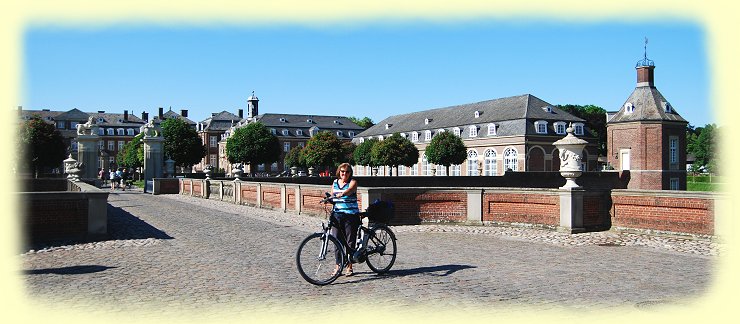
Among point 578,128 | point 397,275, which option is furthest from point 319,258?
point 578,128

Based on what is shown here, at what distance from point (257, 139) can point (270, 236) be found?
6275 cm

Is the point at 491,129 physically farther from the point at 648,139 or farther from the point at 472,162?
the point at 648,139

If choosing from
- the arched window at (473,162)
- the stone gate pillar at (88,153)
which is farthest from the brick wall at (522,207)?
the arched window at (473,162)

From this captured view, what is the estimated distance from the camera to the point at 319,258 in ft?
27.1

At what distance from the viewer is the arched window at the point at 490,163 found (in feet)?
228

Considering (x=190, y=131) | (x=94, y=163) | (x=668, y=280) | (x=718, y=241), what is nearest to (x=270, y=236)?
(x=668, y=280)

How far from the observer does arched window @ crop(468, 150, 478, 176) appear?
237 ft

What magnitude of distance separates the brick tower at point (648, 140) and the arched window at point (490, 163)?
14383mm

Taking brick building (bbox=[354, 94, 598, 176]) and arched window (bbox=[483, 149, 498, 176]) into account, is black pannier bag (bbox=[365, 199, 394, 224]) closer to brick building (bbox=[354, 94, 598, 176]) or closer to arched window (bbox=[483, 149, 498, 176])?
brick building (bbox=[354, 94, 598, 176])

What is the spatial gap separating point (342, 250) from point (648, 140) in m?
52.4

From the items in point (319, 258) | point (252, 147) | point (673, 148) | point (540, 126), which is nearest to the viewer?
point (319, 258)

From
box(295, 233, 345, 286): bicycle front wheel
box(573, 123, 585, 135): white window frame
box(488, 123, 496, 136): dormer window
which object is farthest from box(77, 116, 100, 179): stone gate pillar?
box(573, 123, 585, 135): white window frame

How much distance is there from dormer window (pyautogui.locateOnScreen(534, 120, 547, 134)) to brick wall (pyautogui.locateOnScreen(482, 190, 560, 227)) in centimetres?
5225

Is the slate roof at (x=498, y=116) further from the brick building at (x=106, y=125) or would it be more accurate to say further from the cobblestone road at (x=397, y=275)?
the brick building at (x=106, y=125)
